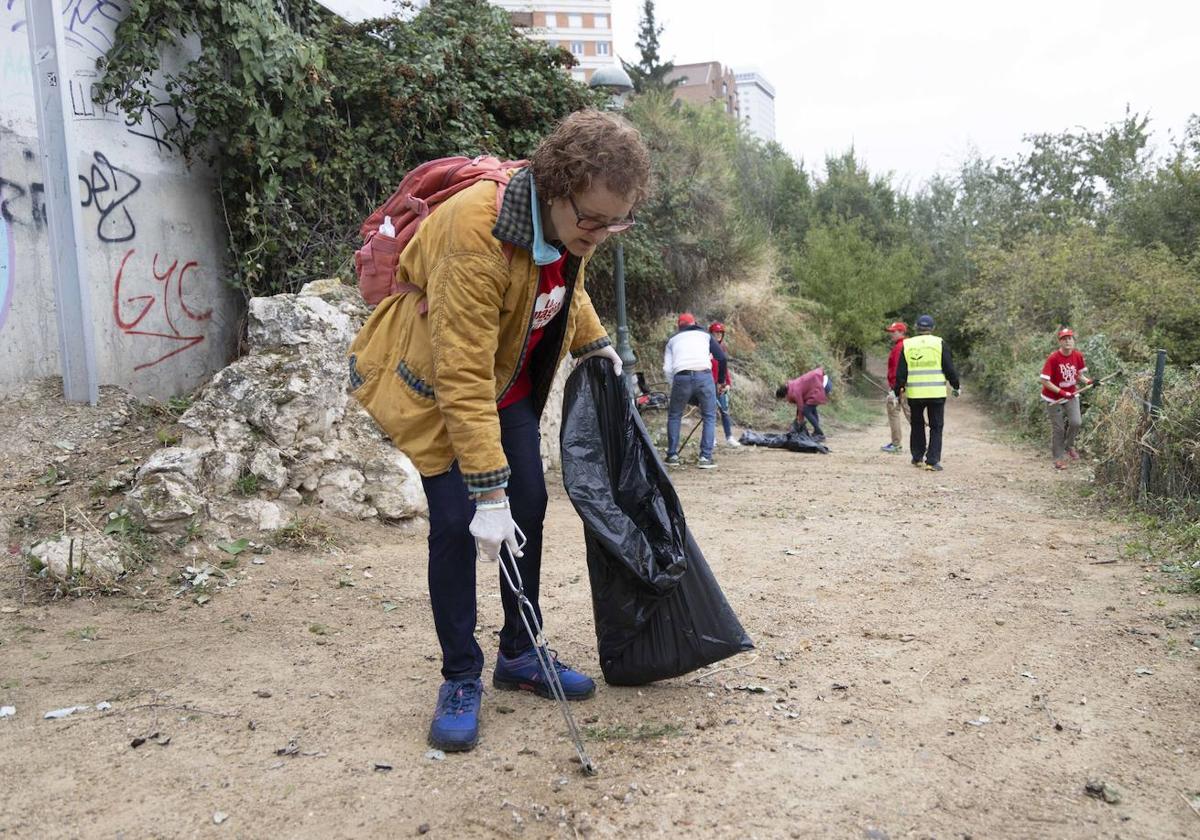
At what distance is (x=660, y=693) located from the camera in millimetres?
2916

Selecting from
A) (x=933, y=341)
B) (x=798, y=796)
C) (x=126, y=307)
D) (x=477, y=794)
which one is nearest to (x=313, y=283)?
(x=126, y=307)

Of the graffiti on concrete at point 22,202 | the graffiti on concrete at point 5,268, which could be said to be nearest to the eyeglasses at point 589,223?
the graffiti on concrete at point 22,202

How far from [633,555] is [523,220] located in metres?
1.06

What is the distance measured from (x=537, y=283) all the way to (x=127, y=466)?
3150mm

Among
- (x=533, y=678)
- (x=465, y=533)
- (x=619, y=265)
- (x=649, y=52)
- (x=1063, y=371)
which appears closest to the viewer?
(x=465, y=533)

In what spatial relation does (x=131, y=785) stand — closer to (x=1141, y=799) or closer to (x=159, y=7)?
(x=1141, y=799)

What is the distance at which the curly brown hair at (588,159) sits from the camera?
89.5 inches

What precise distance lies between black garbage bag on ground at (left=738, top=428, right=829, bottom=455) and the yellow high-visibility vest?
81.2 inches

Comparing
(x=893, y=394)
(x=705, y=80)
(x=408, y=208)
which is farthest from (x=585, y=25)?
(x=408, y=208)

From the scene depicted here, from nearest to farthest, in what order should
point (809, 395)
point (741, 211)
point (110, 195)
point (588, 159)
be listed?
1. point (588, 159)
2. point (110, 195)
3. point (809, 395)
4. point (741, 211)

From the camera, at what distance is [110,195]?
5570mm

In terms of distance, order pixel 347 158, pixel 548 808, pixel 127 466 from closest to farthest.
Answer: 1. pixel 548 808
2. pixel 127 466
3. pixel 347 158

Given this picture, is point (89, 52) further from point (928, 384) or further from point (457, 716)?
point (928, 384)

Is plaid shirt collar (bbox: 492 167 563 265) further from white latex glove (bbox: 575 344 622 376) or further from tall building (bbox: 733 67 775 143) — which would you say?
tall building (bbox: 733 67 775 143)
